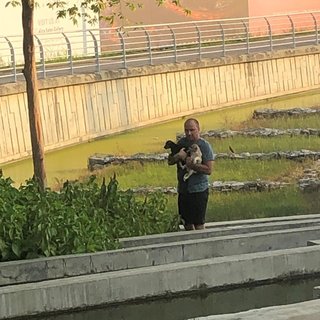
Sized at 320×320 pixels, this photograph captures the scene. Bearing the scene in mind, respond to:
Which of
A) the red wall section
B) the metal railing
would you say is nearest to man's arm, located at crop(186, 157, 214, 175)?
the metal railing

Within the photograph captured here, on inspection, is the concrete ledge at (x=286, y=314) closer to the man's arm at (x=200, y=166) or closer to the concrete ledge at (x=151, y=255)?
the concrete ledge at (x=151, y=255)

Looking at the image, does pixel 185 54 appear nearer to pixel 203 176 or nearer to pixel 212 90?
pixel 212 90

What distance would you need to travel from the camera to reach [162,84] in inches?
1236

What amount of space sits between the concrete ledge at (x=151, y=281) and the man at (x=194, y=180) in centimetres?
142

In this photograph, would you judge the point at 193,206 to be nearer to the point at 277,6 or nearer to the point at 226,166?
the point at 226,166

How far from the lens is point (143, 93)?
30.5m

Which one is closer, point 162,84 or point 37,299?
point 37,299

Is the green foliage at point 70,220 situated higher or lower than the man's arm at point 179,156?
lower

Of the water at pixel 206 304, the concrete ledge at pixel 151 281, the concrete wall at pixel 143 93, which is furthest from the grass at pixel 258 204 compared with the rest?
the concrete wall at pixel 143 93

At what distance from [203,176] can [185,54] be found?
81.8ft

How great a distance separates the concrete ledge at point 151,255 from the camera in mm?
9016

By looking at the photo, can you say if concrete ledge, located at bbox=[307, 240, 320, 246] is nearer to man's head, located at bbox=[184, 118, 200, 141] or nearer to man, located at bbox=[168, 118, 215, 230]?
man, located at bbox=[168, 118, 215, 230]

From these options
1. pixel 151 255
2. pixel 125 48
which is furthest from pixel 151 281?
pixel 125 48

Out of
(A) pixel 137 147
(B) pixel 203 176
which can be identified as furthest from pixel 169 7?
(B) pixel 203 176
